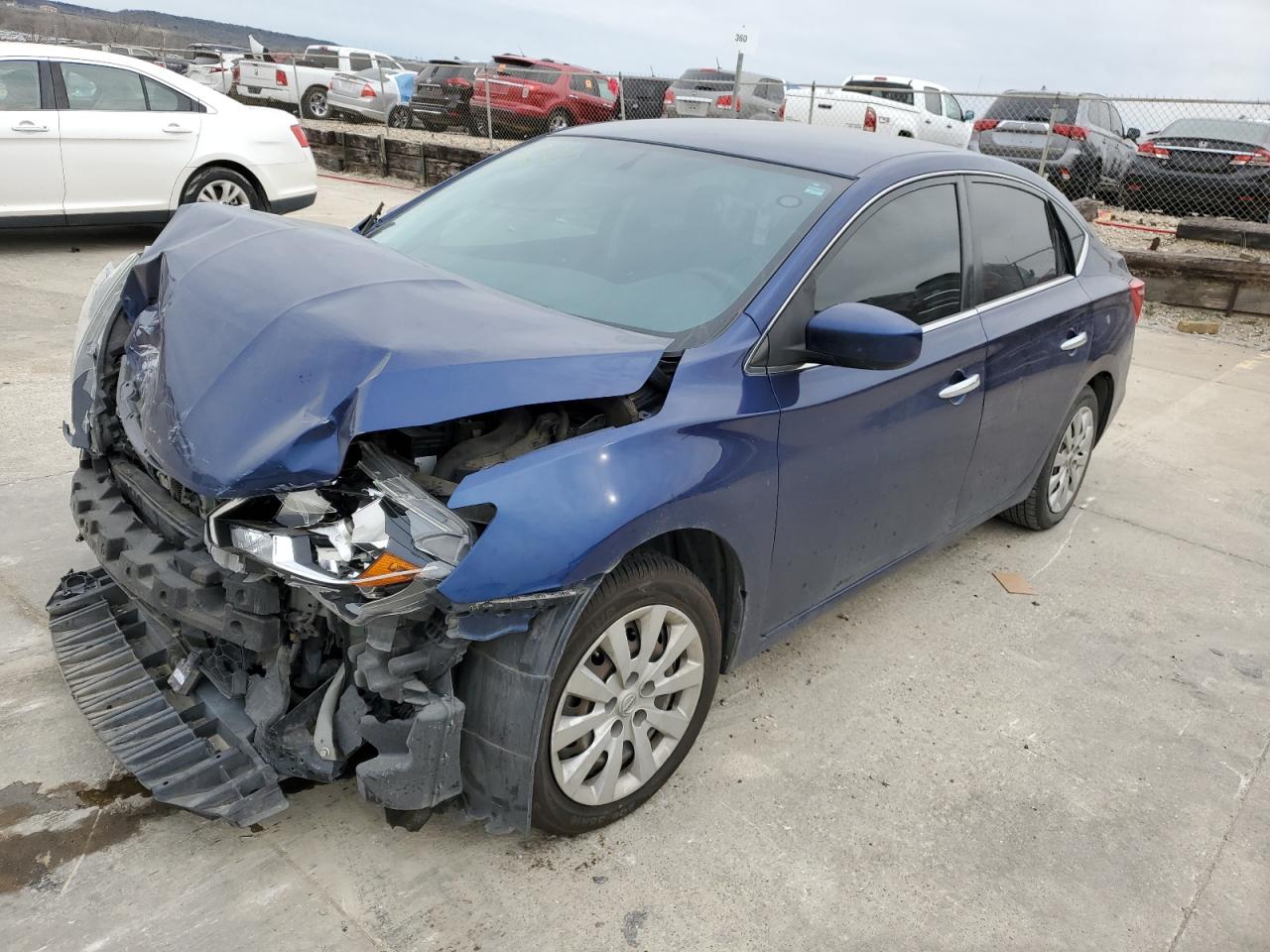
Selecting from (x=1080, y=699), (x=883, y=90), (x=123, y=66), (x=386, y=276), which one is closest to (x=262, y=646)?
(x=386, y=276)

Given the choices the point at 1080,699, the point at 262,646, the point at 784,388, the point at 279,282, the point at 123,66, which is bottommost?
the point at 1080,699

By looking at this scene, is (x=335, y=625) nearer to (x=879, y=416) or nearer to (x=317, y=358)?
(x=317, y=358)

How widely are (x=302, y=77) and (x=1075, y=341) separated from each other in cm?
2055

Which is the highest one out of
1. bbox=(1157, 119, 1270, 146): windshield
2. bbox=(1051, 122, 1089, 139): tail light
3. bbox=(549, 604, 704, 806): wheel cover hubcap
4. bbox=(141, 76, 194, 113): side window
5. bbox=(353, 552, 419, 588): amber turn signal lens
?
bbox=(1157, 119, 1270, 146): windshield

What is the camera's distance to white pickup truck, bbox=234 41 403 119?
69.4ft

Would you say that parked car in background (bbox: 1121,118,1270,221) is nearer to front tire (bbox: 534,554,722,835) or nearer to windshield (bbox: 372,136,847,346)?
windshield (bbox: 372,136,847,346)

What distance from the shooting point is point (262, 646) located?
229 cm

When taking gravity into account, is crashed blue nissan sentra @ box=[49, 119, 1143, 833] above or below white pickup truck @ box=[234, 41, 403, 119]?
below

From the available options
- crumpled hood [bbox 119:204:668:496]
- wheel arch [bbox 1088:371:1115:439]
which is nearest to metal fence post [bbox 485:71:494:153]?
wheel arch [bbox 1088:371:1115:439]

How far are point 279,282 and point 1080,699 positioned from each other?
2900 millimetres

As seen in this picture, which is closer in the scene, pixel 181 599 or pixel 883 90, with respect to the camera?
pixel 181 599

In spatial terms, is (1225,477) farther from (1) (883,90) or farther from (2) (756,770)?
(1) (883,90)

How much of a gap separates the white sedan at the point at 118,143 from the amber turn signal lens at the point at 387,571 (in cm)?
739

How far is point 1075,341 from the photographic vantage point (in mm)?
4176
